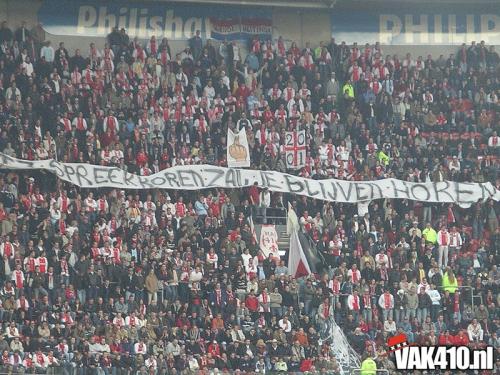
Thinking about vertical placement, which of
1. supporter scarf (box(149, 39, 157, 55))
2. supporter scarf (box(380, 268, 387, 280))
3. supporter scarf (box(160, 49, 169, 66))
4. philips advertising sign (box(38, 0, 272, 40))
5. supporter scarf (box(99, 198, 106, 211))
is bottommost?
supporter scarf (box(380, 268, 387, 280))

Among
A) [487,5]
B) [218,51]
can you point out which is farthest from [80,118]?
[487,5]

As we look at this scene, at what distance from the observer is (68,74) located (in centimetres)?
3747

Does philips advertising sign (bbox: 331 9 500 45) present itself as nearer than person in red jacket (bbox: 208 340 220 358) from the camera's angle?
→ No

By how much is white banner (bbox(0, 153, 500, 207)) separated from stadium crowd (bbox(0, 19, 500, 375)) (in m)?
0.25

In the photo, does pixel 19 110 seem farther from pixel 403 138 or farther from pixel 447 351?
pixel 447 351

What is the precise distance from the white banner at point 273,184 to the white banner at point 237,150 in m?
0.37

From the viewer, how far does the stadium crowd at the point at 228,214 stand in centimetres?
3036

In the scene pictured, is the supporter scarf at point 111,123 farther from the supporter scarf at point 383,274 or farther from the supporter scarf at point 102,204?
the supporter scarf at point 383,274

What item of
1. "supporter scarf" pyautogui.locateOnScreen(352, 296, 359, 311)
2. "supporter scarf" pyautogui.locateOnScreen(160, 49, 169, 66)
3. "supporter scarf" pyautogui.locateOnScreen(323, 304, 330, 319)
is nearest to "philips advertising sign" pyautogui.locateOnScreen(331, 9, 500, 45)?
"supporter scarf" pyautogui.locateOnScreen(160, 49, 169, 66)

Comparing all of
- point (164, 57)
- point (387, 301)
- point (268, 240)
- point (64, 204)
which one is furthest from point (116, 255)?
point (164, 57)

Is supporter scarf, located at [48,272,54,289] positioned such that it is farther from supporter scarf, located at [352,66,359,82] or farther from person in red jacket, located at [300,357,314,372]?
supporter scarf, located at [352,66,359,82]

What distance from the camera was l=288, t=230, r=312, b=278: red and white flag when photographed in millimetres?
33250

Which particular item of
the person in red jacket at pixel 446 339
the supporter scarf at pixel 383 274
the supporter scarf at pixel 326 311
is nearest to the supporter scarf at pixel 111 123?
the supporter scarf at pixel 326 311

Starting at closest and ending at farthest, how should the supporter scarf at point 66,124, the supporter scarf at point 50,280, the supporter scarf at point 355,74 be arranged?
the supporter scarf at point 50,280 < the supporter scarf at point 66,124 < the supporter scarf at point 355,74
